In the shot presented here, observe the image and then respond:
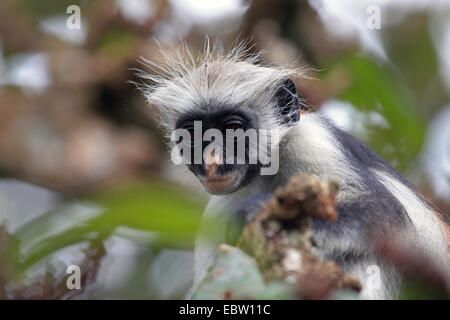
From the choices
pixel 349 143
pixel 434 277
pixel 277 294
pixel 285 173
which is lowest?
pixel 277 294

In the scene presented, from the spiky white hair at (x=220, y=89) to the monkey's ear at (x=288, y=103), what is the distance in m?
0.03

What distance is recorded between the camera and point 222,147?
307cm

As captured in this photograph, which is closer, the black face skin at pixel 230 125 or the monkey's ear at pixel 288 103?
the black face skin at pixel 230 125

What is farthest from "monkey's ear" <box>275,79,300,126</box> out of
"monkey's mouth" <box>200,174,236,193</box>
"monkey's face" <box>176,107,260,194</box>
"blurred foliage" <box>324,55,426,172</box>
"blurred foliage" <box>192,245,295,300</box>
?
"blurred foliage" <box>192,245,295,300</box>

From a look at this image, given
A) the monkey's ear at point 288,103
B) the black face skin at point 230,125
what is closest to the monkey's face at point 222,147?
the black face skin at point 230,125

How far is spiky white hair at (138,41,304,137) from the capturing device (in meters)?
3.36

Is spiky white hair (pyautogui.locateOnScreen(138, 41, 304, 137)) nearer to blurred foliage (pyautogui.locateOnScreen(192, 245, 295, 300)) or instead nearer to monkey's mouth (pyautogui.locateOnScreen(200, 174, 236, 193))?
monkey's mouth (pyautogui.locateOnScreen(200, 174, 236, 193))

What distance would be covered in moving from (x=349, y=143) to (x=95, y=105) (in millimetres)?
3088

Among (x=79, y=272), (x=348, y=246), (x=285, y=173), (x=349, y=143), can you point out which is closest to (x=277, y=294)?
(x=79, y=272)

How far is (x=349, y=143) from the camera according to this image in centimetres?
341

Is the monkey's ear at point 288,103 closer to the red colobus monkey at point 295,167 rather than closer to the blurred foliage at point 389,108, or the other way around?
the red colobus monkey at point 295,167

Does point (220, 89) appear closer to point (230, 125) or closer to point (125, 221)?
point (230, 125)

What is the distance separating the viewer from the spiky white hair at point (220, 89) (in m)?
3.36
